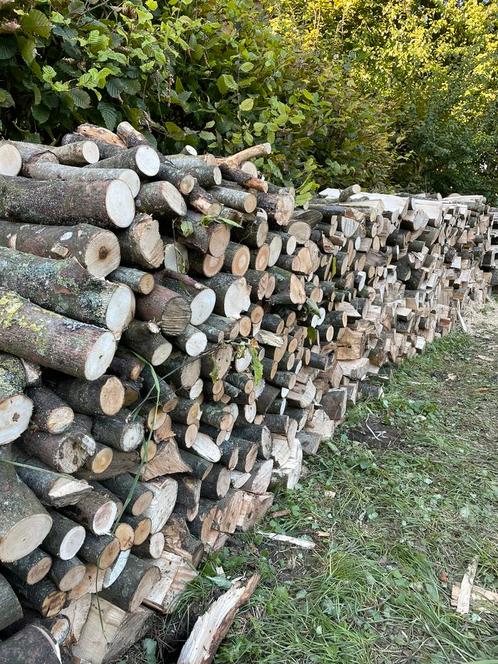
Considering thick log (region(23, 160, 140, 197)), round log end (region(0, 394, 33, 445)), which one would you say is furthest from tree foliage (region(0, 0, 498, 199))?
round log end (region(0, 394, 33, 445))

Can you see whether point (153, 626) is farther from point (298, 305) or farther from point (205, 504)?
point (298, 305)

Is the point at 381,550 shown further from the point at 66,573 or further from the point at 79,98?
the point at 79,98

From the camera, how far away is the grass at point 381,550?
2018 millimetres

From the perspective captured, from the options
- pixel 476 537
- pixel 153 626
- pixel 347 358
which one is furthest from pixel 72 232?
pixel 347 358

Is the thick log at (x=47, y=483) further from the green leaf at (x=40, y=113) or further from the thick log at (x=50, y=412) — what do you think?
the green leaf at (x=40, y=113)

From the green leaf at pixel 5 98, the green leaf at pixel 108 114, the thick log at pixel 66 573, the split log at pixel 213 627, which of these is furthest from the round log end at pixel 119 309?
the green leaf at pixel 108 114

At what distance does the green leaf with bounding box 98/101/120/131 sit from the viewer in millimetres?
3559

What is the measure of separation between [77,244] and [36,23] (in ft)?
6.33

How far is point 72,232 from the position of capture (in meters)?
1.77

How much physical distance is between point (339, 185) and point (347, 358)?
2.99 meters

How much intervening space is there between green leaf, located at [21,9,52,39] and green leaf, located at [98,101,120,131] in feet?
2.03

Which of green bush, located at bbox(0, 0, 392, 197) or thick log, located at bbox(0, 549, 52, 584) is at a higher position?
green bush, located at bbox(0, 0, 392, 197)

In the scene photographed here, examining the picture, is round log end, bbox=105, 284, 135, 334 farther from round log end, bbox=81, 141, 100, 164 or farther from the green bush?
the green bush

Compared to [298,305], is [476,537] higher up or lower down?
lower down
